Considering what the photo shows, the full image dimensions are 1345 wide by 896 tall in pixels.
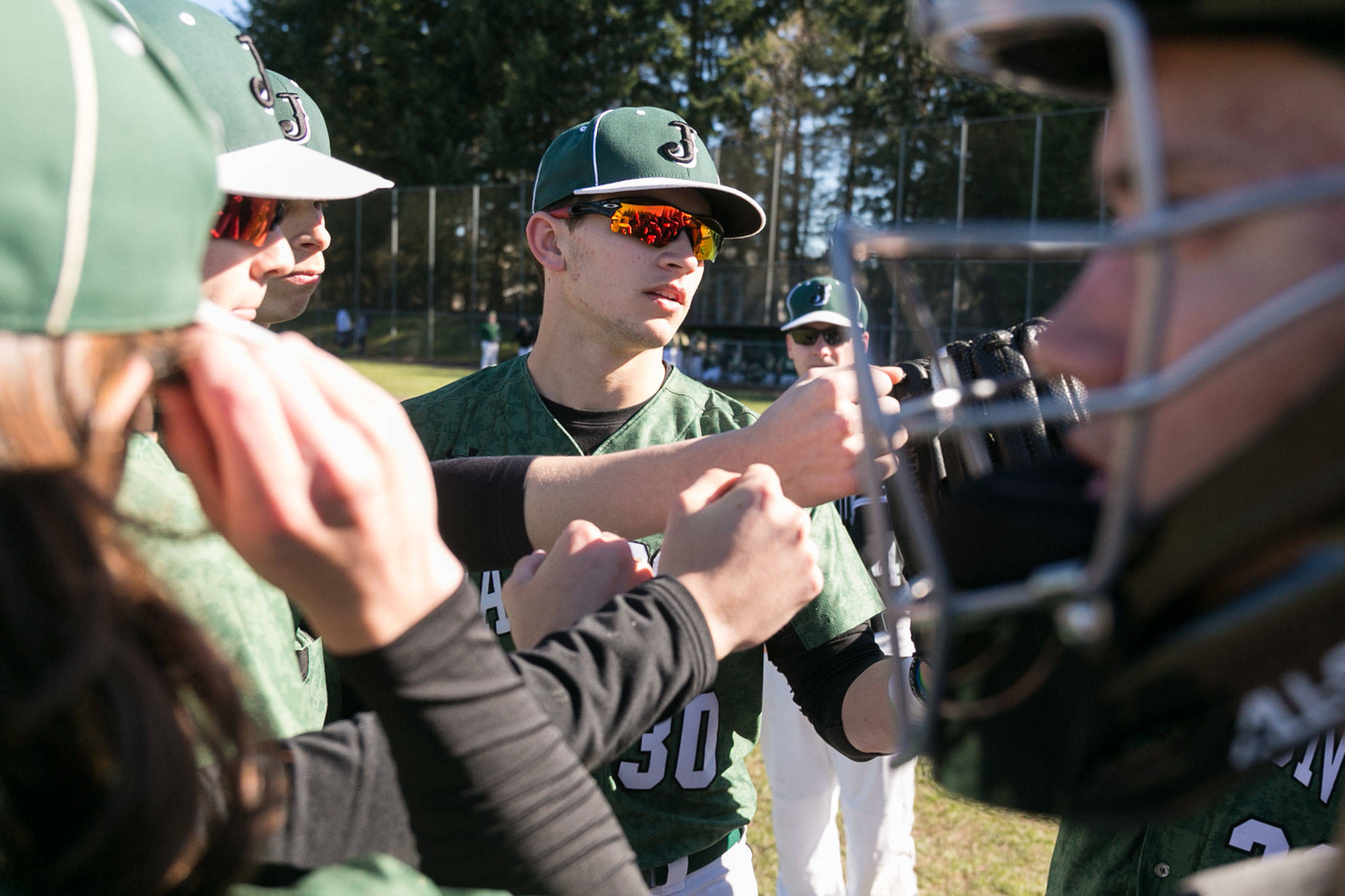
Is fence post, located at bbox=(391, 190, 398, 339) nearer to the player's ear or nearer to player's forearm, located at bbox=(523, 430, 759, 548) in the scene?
the player's ear

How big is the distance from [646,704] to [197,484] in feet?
2.29

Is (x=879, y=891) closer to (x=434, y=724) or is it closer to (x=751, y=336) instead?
(x=434, y=724)

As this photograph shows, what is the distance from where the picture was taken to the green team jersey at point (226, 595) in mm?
1545

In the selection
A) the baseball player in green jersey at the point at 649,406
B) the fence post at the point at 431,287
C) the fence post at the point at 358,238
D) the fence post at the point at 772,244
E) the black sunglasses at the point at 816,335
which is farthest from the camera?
the fence post at the point at 358,238

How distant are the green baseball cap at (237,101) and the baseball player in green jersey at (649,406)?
116 centimetres

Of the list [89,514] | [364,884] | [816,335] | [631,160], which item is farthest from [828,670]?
[816,335]

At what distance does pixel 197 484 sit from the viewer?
104 centimetres

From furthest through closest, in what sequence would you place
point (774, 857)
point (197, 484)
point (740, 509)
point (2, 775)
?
point (774, 857), point (740, 509), point (197, 484), point (2, 775)

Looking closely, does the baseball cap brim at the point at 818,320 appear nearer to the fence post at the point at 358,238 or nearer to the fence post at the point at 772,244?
the fence post at the point at 772,244

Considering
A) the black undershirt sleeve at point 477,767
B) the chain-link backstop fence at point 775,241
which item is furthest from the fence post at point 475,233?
the black undershirt sleeve at point 477,767

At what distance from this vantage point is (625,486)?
7.00 feet

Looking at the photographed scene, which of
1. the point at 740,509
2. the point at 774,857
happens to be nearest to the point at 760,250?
the point at 774,857

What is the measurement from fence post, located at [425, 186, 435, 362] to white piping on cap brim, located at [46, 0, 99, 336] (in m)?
38.8

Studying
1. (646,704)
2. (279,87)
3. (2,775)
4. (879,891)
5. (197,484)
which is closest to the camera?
(2,775)
